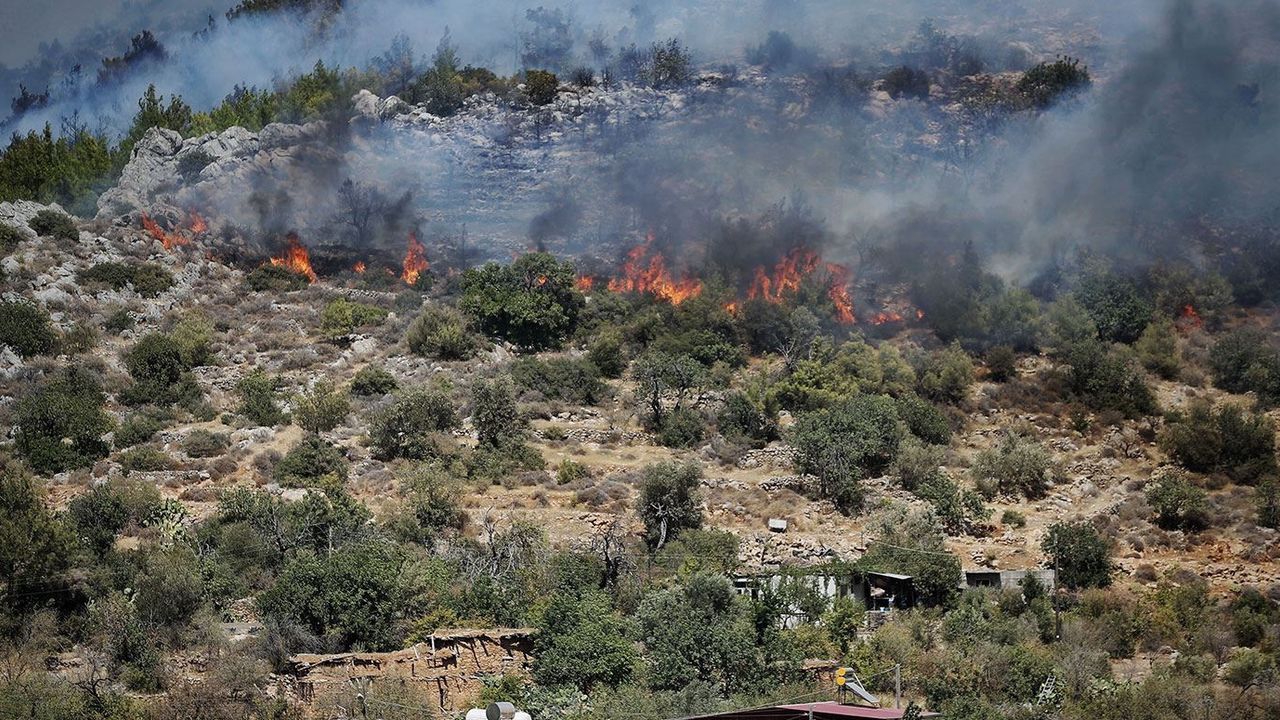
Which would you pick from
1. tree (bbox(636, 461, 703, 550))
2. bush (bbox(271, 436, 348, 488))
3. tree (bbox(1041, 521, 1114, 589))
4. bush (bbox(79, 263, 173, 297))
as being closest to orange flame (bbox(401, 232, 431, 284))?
bush (bbox(79, 263, 173, 297))

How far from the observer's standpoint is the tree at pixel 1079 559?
35938 millimetres

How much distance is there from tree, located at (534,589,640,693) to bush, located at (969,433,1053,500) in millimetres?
14911

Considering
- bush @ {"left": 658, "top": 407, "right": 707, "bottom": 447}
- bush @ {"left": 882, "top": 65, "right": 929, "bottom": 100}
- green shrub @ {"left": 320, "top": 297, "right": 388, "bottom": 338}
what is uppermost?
bush @ {"left": 882, "top": 65, "right": 929, "bottom": 100}

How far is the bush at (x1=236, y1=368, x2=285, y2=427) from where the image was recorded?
46438mm

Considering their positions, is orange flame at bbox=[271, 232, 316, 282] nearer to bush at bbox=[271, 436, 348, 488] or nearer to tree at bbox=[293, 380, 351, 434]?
tree at bbox=[293, 380, 351, 434]

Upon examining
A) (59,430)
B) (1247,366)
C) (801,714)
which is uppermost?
(801,714)

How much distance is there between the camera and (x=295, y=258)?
208 ft

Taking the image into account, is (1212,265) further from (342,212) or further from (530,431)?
(342,212)

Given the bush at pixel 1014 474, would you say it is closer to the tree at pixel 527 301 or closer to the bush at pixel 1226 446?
the bush at pixel 1226 446

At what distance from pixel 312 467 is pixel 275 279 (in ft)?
69.1

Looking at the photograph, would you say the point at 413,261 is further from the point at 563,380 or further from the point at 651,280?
the point at 563,380

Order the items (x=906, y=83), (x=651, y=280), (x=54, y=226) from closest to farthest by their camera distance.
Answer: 1. (x=54, y=226)
2. (x=651, y=280)
3. (x=906, y=83)

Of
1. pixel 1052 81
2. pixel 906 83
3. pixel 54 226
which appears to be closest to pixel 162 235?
pixel 54 226

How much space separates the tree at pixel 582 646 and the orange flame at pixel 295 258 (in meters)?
34.8
